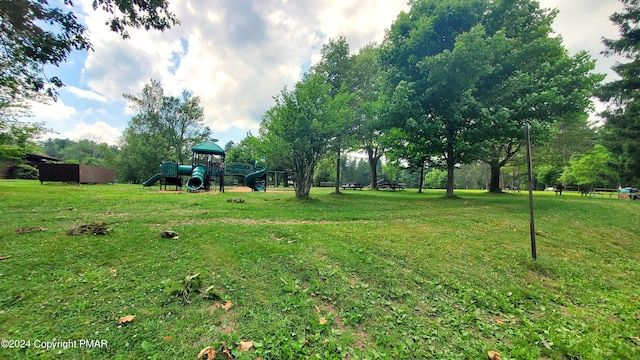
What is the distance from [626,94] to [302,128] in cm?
2004

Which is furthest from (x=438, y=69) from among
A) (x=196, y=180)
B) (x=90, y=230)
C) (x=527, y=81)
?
(x=196, y=180)

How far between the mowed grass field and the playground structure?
11.6m

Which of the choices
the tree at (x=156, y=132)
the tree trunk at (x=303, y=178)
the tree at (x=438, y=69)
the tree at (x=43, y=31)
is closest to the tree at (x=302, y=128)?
the tree trunk at (x=303, y=178)

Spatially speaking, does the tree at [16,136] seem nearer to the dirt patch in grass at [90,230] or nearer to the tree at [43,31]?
the tree at [43,31]

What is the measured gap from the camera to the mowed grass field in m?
2.27

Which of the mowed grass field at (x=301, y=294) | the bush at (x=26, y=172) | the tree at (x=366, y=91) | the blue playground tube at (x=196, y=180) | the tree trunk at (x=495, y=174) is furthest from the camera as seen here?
the bush at (x=26, y=172)

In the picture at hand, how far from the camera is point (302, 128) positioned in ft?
37.2

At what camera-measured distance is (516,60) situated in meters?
13.0

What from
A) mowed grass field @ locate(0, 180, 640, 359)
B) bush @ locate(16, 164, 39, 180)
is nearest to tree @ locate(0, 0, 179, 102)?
mowed grass field @ locate(0, 180, 640, 359)

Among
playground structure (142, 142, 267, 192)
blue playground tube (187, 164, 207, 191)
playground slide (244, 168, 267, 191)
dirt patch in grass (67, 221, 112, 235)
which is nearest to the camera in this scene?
dirt patch in grass (67, 221, 112, 235)

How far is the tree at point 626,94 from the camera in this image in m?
13.6

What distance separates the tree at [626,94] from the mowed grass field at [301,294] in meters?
15.1

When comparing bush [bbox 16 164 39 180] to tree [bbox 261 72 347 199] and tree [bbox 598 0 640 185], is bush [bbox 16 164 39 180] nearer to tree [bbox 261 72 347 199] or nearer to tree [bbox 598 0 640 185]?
tree [bbox 261 72 347 199]

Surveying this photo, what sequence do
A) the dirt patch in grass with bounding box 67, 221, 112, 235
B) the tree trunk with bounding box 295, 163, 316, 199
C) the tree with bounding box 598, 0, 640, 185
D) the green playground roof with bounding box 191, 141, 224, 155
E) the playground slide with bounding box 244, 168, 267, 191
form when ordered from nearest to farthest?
1. the dirt patch in grass with bounding box 67, 221, 112, 235
2. the tree trunk with bounding box 295, 163, 316, 199
3. the tree with bounding box 598, 0, 640, 185
4. the green playground roof with bounding box 191, 141, 224, 155
5. the playground slide with bounding box 244, 168, 267, 191
